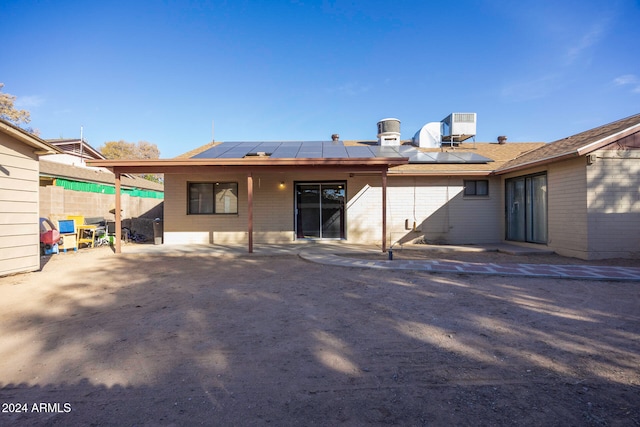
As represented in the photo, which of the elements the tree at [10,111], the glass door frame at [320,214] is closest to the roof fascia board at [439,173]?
the glass door frame at [320,214]

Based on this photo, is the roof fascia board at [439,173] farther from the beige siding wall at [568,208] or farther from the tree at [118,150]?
the tree at [118,150]

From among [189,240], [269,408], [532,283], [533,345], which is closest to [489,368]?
[533,345]

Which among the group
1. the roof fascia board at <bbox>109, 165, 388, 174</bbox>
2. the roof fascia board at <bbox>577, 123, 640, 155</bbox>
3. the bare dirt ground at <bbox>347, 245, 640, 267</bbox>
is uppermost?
the roof fascia board at <bbox>577, 123, 640, 155</bbox>

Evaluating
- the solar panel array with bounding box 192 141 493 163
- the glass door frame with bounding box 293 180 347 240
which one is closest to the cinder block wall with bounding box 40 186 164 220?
the solar panel array with bounding box 192 141 493 163

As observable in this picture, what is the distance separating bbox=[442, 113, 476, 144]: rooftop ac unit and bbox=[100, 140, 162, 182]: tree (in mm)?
33643

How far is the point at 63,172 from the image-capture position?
14.6 metres

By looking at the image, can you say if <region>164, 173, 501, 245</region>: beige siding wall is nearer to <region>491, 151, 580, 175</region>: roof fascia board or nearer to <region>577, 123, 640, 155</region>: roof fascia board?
<region>491, 151, 580, 175</region>: roof fascia board

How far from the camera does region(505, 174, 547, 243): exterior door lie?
9961 millimetres

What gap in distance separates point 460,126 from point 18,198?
626 inches

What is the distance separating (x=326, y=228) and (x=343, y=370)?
9.13 m

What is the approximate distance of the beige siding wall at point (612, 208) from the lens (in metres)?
8.26

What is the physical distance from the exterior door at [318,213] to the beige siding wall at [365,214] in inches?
9.5

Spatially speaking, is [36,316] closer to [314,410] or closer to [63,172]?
[314,410]

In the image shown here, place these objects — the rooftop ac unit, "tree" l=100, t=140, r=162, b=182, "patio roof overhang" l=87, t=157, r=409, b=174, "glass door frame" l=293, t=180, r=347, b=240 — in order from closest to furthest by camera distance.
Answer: "patio roof overhang" l=87, t=157, r=409, b=174 → "glass door frame" l=293, t=180, r=347, b=240 → the rooftop ac unit → "tree" l=100, t=140, r=162, b=182
